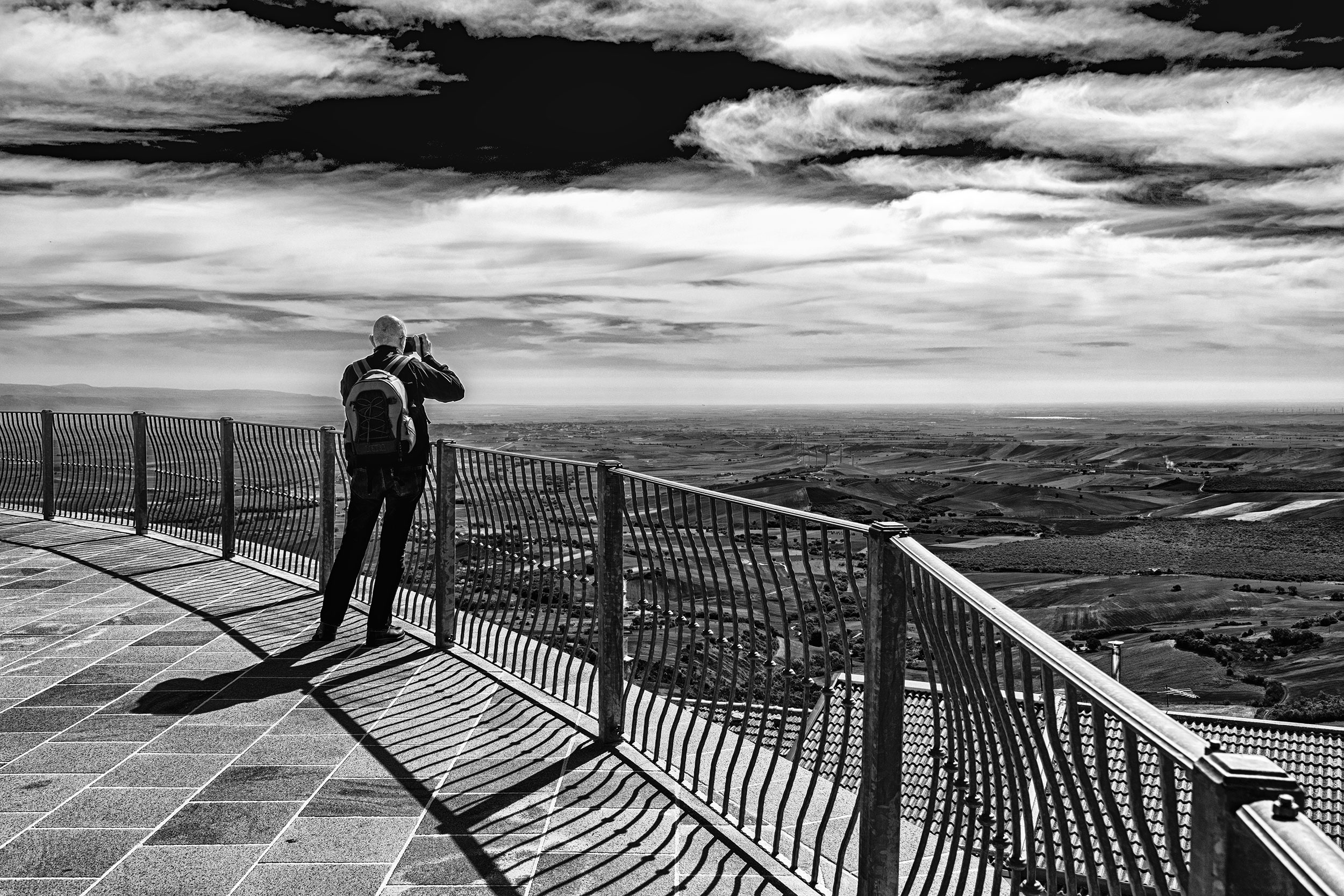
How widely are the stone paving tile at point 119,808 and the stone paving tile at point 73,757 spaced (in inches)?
11.8

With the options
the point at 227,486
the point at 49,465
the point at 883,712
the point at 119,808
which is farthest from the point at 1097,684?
the point at 49,465

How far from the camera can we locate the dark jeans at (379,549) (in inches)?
245

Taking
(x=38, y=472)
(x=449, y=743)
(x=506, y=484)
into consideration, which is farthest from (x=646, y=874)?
(x=38, y=472)

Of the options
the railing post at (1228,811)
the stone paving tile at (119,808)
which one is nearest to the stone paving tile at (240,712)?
the stone paving tile at (119,808)

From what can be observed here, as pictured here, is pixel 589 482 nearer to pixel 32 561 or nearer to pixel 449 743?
pixel 449 743

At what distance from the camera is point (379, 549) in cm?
642

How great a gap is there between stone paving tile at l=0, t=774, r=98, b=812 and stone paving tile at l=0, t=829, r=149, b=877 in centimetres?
27

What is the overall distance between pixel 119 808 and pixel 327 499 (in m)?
4.17

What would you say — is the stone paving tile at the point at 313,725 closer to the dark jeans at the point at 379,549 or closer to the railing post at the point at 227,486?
the dark jeans at the point at 379,549

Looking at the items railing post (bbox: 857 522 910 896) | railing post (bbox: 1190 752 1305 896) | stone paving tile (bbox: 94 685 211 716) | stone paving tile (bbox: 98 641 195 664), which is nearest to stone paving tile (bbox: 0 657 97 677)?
stone paving tile (bbox: 98 641 195 664)

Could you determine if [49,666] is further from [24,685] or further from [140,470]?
[140,470]

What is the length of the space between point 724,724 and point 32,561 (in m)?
8.45

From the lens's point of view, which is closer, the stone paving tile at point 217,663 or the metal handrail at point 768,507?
the metal handrail at point 768,507

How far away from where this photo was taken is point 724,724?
397cm
